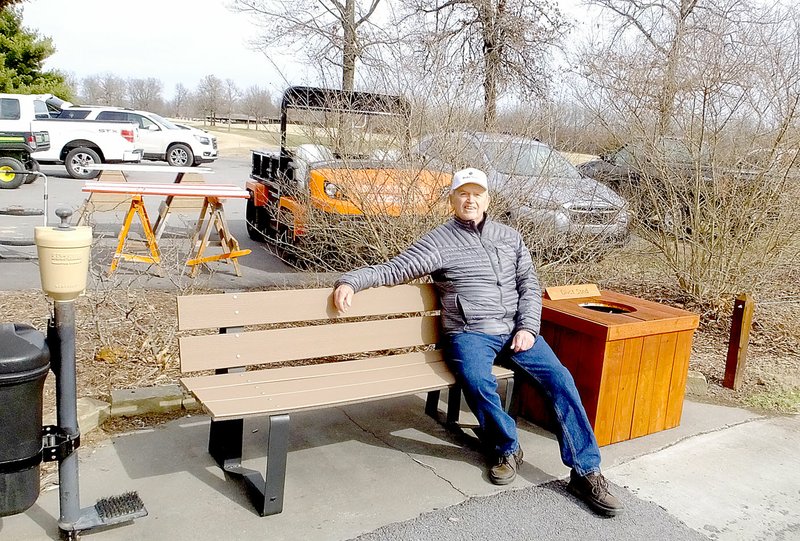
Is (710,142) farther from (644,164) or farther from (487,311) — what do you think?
(487,311)

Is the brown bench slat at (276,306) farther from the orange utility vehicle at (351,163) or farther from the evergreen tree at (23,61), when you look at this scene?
the evergreen tree at (23,61)

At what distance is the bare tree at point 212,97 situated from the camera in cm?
4131

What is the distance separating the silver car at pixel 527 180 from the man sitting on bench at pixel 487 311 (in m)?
1.75

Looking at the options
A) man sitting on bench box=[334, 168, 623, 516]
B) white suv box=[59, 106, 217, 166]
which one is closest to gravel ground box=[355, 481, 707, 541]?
man sitting on bench box=[334, 168, 623, 516]

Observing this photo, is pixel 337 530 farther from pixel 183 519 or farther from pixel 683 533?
pixel 683 533

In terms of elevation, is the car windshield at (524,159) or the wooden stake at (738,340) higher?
the car windshield at (524,159)

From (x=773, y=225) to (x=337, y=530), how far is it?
4915mm

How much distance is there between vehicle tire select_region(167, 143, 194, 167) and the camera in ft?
71.5

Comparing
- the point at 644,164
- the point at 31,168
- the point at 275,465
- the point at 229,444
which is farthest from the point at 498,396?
the point at 31,168

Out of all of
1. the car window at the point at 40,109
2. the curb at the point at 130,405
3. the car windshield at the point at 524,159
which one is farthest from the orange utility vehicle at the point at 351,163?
the car window at the point at 40,109

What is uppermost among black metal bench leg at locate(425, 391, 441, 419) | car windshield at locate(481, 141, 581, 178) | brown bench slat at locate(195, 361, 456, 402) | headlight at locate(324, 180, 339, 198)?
car windshield at locate(481, 141, 581, 178)

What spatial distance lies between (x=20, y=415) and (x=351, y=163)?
3.61 m

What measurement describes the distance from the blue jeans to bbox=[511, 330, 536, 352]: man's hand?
0.19 feet

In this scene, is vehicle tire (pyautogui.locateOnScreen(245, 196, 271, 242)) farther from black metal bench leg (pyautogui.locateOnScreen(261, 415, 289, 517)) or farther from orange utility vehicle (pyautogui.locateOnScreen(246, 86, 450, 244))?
black metal bench leg (pyautogui.locateOnScreen(261, 415, 289, 517))
